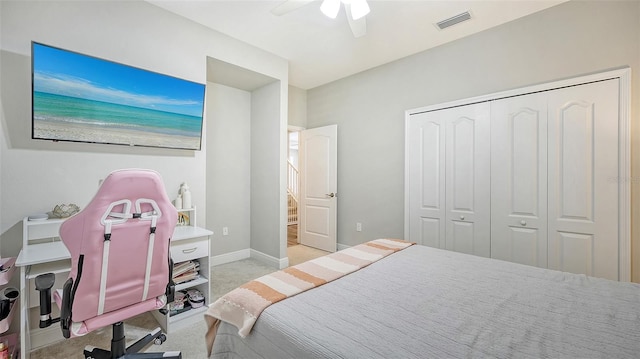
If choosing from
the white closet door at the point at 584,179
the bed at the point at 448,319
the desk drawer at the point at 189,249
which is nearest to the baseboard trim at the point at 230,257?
the desk drawer at the point at 189,249

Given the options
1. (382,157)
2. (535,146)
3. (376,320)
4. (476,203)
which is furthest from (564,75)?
(376,320)

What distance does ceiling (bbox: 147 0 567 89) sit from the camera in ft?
8.39

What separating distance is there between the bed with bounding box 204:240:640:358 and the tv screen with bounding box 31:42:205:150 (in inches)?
76.6

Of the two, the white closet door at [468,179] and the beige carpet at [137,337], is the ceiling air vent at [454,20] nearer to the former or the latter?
the white closet door at [468,179]

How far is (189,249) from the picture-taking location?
2303 millimetres

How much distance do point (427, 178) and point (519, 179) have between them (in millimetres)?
924

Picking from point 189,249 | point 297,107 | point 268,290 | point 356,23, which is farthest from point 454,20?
point 189,249

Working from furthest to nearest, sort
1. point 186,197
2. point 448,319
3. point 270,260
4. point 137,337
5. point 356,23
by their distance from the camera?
point 270,260 → point 186,197 → point 356,23 → point 137,337 → point 448,319

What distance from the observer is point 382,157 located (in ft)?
12.7

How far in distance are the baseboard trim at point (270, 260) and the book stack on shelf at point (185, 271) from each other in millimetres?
1376

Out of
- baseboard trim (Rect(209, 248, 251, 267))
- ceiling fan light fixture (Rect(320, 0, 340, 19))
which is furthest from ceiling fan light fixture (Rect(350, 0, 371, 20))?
baseboard trim (Rect(209, 248, 251, 267))

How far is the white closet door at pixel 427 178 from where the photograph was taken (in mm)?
3240

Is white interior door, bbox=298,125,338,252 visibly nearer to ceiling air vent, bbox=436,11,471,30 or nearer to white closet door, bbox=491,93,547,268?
ceiling air vent, bbox=436,11,471,30

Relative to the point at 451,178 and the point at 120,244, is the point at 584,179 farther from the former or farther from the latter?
the point at 120,244
